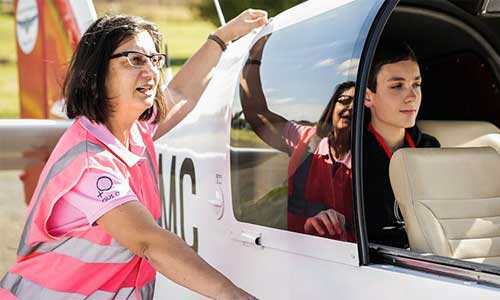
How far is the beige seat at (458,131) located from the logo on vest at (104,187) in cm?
169

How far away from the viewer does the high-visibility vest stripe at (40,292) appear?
2.25 m

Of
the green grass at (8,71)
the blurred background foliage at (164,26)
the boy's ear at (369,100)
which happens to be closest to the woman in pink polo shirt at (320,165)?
the boy's ear at (369,100)

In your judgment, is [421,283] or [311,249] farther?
[311,249]

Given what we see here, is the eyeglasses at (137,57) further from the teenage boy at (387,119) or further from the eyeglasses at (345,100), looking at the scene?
the teenage boy at (387,119)

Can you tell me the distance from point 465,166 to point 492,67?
1026mm

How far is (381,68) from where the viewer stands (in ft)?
10.1

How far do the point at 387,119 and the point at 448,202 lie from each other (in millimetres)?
437

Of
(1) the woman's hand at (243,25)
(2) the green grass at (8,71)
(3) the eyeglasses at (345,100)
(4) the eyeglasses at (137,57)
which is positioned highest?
(1) the woman's hand at (243,25)

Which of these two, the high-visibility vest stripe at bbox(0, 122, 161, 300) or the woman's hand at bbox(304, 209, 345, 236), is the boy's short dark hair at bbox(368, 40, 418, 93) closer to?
the woman's hand at bbox(304, 209, 345, 236)

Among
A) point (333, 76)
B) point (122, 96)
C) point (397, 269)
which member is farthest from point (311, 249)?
point (122, 96)

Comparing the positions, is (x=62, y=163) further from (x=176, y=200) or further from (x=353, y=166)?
(x=176, y=200)

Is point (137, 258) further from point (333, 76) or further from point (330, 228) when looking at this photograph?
point (333, 76)

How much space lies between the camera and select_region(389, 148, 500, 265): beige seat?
2.64 m

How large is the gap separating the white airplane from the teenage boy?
0.14 m
